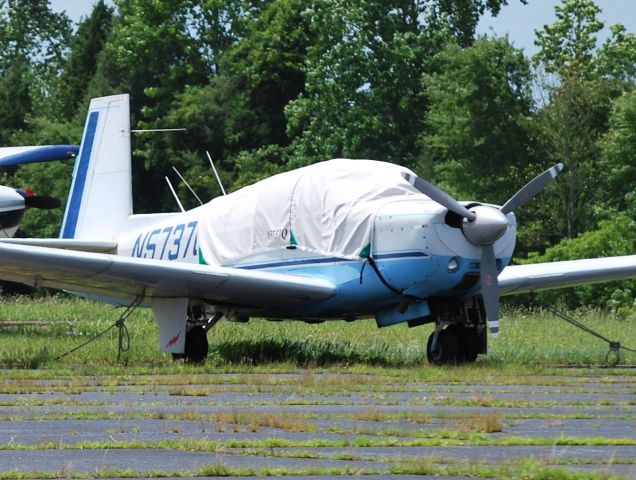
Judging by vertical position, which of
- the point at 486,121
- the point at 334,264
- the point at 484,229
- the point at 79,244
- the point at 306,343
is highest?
the point at 486,121

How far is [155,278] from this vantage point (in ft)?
54.1

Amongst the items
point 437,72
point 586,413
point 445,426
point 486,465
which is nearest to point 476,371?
point 586,413

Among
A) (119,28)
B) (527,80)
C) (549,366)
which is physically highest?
(119,28)

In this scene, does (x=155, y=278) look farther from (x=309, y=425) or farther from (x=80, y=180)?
(x=309, y=425)

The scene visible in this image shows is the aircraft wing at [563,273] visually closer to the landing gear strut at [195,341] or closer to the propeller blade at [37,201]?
the landing gear strut at [195,341]

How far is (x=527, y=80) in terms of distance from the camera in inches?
1692

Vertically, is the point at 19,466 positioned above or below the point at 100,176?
below

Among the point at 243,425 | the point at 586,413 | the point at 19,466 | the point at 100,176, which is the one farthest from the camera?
the point at 100,176

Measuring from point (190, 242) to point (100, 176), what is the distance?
11.5 feet

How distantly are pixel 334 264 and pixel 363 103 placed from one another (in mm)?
33246

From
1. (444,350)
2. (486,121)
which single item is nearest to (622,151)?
(486,121)

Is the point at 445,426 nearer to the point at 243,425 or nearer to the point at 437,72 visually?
the point at 243,425

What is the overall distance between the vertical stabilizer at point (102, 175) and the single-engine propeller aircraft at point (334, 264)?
273 cm

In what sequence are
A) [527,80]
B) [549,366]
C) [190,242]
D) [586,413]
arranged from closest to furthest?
1. [586,413]
2. [549,366]
3. [190,242]
4. [527,80]
